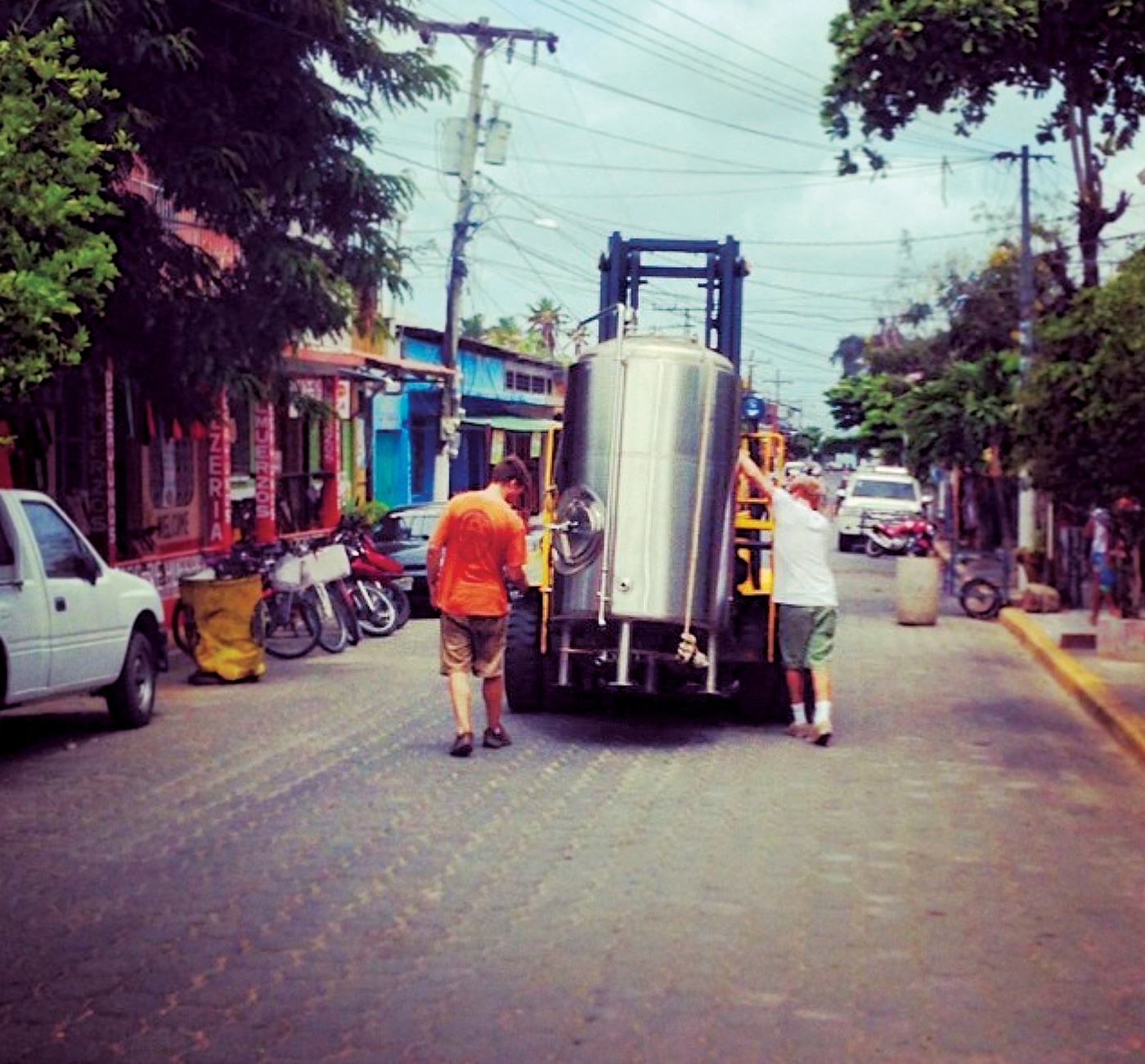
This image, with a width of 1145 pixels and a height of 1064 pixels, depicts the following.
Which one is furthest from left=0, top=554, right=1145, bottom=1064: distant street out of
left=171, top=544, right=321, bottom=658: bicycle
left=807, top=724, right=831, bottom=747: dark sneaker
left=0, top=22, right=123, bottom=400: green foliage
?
left=171, top=544, right=321, bottom=658: bicycle

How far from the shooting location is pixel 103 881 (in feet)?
27.7

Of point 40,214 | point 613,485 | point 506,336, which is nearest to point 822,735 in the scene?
point 613,485

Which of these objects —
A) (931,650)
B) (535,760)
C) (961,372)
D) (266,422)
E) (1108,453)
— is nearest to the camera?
(535,760)

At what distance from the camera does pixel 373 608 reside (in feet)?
72.4

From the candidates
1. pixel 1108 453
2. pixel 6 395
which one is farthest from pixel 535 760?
pixel 1108 453

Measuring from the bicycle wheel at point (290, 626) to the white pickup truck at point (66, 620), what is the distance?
14.9ft

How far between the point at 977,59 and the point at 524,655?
546cm

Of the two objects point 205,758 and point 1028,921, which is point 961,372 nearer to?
point 205,758

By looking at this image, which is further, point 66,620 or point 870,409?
point 870,409

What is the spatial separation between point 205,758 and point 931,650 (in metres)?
11.8

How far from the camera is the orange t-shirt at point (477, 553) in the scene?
41.3ft

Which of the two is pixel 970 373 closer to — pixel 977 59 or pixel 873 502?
pixel 873 502

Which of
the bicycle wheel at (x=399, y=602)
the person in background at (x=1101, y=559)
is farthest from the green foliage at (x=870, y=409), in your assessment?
the bicycle wheel at (x=399, y=602)

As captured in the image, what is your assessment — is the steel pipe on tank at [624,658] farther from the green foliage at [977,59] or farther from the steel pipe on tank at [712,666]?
the green foliage at [977,59]
